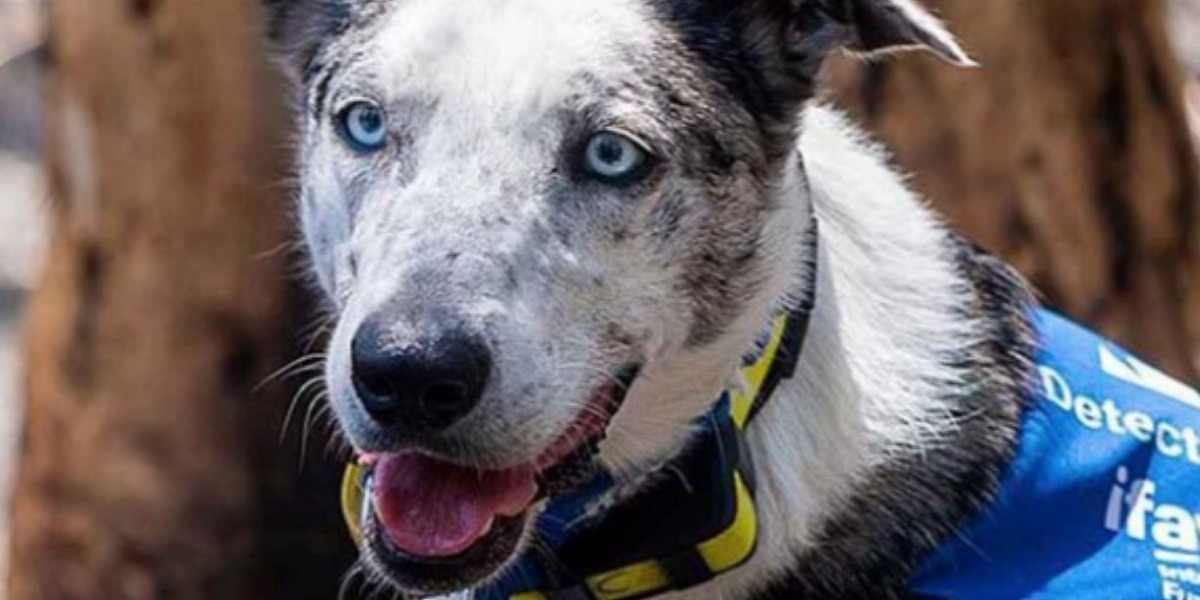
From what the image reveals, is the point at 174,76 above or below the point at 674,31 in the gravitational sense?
below

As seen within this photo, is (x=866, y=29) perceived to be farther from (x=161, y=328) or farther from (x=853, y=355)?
(x=161, y=328)

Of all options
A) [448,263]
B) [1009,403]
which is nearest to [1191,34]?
[1009,403]

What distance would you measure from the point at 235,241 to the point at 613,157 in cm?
267

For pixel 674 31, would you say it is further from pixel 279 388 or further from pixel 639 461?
pixel 279 388

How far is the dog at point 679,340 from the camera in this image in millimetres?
3697

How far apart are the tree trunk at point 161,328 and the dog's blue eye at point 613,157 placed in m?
2.39

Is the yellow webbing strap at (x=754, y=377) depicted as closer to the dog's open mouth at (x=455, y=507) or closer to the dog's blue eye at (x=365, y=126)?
the dog's open mouth at (x=455, y=507)

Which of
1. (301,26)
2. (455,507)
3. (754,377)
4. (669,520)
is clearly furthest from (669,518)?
(301,26)

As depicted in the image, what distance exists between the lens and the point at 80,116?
20.3ft

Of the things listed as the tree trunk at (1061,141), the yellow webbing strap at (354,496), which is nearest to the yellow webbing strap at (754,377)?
the yellow webbing strap at (354,496)

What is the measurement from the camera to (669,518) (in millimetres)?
4008

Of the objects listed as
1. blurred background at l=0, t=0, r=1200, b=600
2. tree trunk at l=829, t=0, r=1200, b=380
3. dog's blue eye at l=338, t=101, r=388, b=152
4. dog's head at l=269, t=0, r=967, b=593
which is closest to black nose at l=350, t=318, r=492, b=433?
dog's head at l=269, t=0, r=967, b=593

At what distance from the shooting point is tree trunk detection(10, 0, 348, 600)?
614 cm

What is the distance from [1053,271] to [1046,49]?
0.45 m
